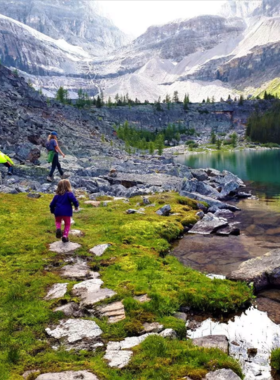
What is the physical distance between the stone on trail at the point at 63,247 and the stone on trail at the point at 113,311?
5.28 metres

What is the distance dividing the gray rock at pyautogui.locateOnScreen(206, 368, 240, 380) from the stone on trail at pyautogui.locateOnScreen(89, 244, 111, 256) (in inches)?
345

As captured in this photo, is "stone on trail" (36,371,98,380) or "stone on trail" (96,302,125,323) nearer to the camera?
"stone on trail" (36,371,98,380)

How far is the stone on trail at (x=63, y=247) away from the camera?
1576 centimetres

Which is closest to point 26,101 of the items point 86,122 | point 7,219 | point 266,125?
point 86,122

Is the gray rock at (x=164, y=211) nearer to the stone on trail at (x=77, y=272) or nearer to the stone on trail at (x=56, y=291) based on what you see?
the stone on trail at (x=77, y=272)

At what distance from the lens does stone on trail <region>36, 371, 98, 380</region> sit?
24.8ft

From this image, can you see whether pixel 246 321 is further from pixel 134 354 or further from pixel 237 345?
pixel 134 354

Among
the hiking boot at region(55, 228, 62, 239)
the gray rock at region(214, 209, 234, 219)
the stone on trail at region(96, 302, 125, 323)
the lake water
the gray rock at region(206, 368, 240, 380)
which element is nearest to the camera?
the gray rock at region(206, 368, 240, 380)

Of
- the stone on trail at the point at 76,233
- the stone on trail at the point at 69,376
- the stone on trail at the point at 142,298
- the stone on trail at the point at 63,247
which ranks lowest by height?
the stone on trail at the point at 69,376

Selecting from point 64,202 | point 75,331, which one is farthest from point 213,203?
point 75,331

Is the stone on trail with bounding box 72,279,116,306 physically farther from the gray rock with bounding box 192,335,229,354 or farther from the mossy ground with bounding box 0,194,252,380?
the gray rock with bounding box 192,335,229,354

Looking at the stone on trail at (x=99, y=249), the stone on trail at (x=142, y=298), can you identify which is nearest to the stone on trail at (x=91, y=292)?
the stone on trail at (x=142, y=298)

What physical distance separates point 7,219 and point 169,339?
13.8 metres

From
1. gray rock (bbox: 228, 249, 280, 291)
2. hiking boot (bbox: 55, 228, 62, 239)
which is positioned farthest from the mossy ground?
gray rock (bbox: 228, 249, 280, 291)
